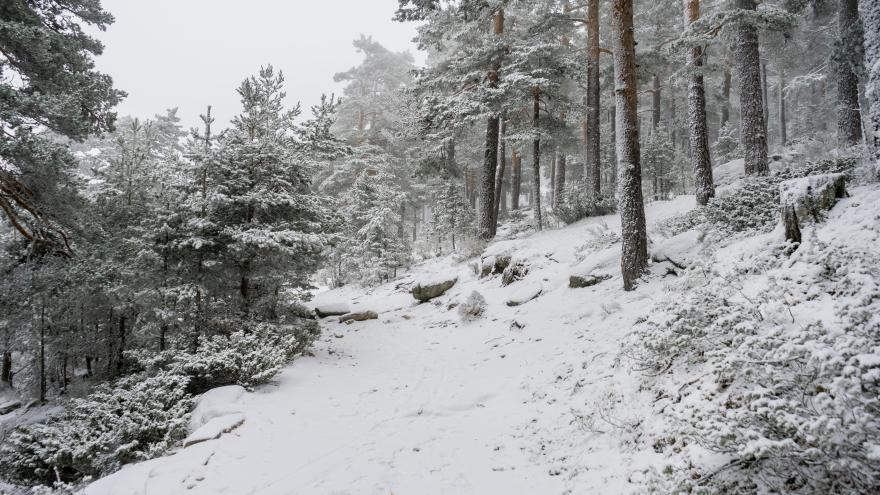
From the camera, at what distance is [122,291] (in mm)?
8625

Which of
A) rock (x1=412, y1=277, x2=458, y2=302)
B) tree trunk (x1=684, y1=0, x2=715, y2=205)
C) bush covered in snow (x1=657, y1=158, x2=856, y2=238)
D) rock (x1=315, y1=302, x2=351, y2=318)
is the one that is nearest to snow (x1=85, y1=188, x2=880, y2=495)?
bush covered in snow (x1=657, y1=158, x2=856, y2=238)

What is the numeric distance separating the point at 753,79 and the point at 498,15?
9964 mm

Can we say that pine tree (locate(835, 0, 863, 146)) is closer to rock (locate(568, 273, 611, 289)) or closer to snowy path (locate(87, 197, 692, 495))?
rock (locate(568, 273, 611, 289))

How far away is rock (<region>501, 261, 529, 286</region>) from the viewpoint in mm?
12180

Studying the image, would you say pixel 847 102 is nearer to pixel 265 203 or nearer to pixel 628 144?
pixel 628 144

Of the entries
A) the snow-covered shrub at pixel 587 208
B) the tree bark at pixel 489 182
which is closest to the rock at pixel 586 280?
the snow-covered shrub at pixel 587 208

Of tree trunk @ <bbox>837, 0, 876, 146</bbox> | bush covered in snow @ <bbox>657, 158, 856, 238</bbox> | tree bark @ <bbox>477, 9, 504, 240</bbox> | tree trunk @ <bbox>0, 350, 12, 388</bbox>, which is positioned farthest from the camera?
tree bark @ <bbox>477, 9, 504, 240</bbox>

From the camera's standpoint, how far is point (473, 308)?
1105 centimetres

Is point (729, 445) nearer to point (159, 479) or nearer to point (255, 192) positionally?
point (159, 479)

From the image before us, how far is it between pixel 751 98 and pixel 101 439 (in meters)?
15.9

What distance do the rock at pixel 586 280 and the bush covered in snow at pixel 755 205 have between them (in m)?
2.27

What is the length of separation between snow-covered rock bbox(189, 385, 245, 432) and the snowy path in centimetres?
19

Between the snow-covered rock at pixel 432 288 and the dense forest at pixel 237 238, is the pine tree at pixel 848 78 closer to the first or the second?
the dense forest at pixel 237 238

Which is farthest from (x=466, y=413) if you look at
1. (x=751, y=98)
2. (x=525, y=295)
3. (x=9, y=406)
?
(x=9, y=406)
